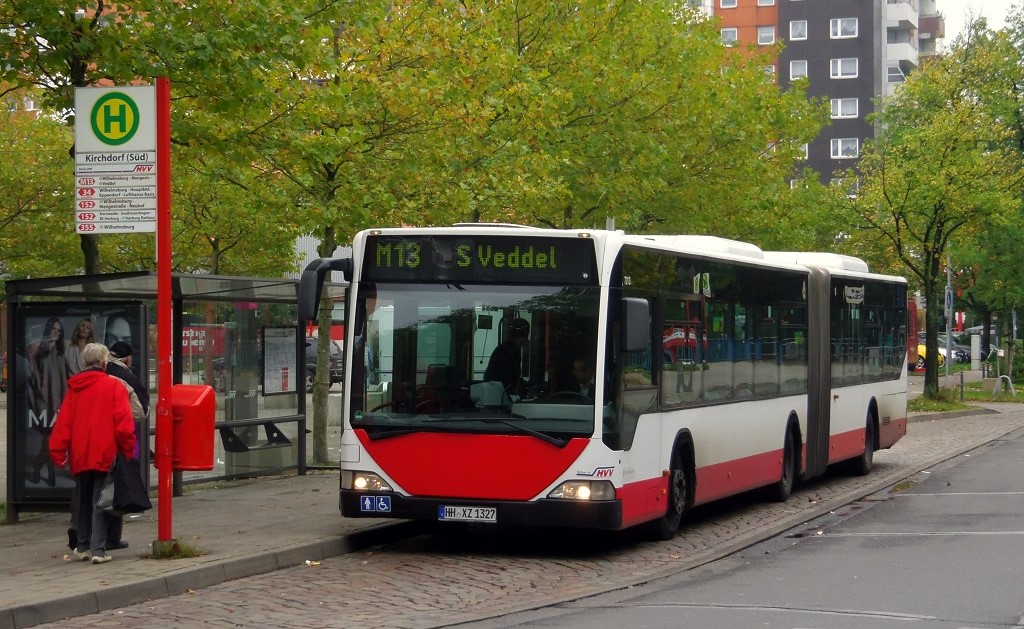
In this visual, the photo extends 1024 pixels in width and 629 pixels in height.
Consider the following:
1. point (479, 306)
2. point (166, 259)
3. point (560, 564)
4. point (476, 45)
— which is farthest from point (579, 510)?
point (476, 45)

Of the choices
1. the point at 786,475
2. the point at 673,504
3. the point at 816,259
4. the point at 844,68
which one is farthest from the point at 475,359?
the point at 844,68

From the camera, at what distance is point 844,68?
102000 mm

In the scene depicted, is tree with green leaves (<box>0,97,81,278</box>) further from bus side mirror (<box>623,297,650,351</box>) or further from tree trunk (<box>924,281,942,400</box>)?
bus side mirror (<box>623,297,650,351</box>)

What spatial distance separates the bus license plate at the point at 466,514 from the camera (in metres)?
12.2

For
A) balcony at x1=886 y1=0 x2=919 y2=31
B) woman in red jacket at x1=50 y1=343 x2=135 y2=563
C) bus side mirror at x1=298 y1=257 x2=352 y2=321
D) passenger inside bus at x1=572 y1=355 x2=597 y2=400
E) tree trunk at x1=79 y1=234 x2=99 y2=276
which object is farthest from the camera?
balcony at x1=886 y1=0 x2=919 y2=31

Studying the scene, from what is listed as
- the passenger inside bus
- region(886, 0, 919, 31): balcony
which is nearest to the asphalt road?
the passenger inside bus

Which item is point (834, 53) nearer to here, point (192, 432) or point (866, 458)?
point (866, 458)

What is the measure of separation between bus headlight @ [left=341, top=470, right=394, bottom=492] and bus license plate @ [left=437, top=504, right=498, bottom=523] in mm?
478

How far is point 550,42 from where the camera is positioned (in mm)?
26391

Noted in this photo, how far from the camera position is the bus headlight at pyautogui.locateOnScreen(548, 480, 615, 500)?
1208 centimetres

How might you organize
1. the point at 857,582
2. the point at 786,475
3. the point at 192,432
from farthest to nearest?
the point at 786,475 < the point at 192,432 < the point at 857,582

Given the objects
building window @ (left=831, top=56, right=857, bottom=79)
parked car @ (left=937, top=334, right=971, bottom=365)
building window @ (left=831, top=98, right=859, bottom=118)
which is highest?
building window @ (left=831, top=56, right=857, bottom=79)

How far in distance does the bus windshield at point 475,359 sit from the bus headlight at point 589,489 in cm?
37

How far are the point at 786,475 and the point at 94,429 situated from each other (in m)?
9.05
